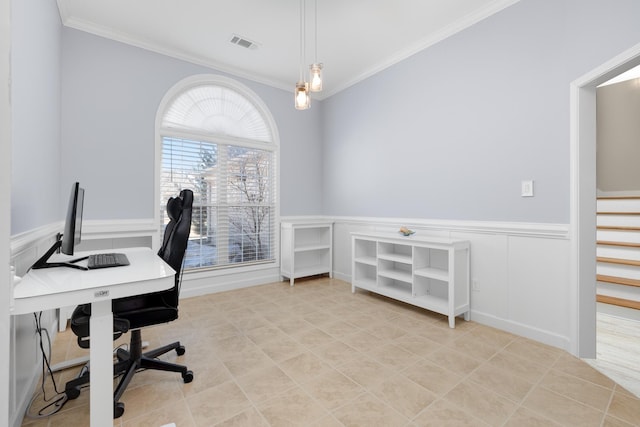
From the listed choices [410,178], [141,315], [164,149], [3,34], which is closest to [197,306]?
[141,315]

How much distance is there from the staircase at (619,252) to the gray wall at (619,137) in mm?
620

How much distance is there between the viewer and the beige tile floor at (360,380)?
5.08ft

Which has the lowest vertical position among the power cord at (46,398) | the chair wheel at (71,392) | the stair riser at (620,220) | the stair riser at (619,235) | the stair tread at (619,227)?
the power cord at (46,398)

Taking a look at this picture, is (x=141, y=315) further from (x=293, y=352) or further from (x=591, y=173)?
(x=591, y=173)

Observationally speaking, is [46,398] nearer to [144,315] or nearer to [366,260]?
[144,315]

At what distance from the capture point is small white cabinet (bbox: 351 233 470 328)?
2.68 m

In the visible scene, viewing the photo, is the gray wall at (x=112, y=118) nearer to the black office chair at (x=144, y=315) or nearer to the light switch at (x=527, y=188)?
the black office chair at (x=144, y=315)

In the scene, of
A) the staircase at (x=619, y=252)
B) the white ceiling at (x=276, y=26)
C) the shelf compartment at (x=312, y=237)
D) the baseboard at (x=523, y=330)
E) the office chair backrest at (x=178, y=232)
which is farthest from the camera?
the shelf compartment at (x=312, y=237)

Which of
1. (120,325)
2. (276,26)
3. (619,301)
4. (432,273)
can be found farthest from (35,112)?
(619,301)

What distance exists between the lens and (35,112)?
192cm

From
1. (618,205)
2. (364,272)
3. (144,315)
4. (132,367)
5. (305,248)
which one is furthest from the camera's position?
(305,248)

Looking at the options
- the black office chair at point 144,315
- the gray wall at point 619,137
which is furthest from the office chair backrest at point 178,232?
the gray wall at point 619,137

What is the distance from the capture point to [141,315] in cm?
167

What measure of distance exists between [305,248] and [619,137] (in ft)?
14.8
